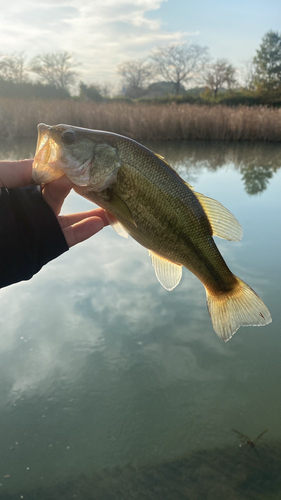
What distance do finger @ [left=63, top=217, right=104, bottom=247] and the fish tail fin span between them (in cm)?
82

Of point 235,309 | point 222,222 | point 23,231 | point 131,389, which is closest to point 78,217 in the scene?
point 23,231

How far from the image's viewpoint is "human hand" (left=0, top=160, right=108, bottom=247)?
183cm

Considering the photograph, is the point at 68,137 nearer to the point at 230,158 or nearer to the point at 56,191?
the point at 56,191

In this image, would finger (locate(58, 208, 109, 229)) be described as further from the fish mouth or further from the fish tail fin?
the fish tail fin

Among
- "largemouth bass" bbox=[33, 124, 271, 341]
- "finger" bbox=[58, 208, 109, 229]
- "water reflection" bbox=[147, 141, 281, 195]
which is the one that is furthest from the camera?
"water reflection" bbox=[147, 141, 281, 195]

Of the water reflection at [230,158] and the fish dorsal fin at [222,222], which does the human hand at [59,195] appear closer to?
the fish dorsal fin at [222,222]

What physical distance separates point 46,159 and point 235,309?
1246mm

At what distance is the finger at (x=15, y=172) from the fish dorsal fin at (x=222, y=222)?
96cm

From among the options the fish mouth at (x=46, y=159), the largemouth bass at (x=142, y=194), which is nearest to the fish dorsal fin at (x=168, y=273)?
the largemouth bass at (x=142, y=194)

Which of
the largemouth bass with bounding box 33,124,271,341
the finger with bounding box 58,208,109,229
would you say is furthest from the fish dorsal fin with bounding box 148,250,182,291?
the finger with bounding box 58,208,109,229

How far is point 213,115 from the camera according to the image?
1496 cm

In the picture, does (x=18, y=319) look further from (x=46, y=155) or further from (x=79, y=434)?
(x=46, y=155)

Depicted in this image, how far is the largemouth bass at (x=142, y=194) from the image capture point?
1685 millimetres

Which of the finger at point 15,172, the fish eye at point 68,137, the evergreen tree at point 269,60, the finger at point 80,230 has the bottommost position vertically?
the finger at point 80,230
